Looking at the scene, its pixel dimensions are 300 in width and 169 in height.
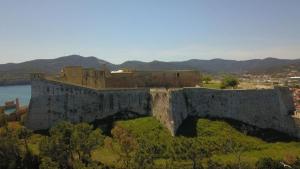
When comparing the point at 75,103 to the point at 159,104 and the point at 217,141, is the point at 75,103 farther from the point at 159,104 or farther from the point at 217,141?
the point at 217,141

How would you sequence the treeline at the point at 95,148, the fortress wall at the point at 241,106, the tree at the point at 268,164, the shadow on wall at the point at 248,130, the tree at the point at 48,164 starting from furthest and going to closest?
the fortress wall at the point at 241,106 < the shadow on wall at the point at 248,130 < the tree at the point at 268,164 < the treeline at the point at 95,148 < the tree at the point at 48,164

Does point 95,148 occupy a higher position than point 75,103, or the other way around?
point 75,103

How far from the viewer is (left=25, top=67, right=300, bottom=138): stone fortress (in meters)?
44.5

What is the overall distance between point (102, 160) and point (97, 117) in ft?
29.2

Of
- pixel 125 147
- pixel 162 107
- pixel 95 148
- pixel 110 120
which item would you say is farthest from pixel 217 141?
pixel 95 148

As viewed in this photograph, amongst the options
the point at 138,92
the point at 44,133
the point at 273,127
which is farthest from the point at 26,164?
the point at 273,127

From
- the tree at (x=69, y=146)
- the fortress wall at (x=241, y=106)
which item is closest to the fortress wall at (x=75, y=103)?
the fortress wall at (x=241, y=106)

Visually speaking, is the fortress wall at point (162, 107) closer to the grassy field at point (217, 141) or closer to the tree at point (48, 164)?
the grassy field at point (217, 141)

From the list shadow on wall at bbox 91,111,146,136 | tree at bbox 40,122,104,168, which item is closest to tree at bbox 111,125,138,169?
tree at bbox 40,122,104,168

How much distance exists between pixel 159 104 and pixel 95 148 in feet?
33.9

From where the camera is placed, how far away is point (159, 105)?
44.7 m

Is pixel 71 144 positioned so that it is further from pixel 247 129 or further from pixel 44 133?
pixel 247 129

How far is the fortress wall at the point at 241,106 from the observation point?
45656mm

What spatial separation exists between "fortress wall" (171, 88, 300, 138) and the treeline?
6888mm
